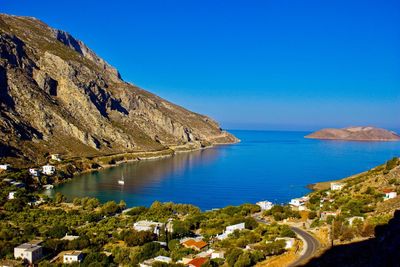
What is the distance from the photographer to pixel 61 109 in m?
103

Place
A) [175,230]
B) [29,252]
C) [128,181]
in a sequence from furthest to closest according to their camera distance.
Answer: [128,181] → [175,230] → [29,252]

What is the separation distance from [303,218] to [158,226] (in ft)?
42.1

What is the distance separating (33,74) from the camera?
345 ft

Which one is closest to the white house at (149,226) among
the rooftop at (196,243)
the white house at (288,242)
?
the rooftop at (196,243)

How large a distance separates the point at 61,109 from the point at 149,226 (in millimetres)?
77194

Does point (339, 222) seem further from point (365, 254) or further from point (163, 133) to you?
point (163, 133)

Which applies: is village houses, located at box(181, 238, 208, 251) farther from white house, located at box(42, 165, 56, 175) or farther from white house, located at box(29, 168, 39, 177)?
white house, located at box(42, 165, 56, 175)

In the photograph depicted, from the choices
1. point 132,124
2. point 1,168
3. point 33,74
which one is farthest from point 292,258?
point 132,124

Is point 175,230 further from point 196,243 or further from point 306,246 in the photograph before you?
point 306,246

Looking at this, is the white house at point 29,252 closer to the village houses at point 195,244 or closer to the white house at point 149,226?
the white house at point 149,226

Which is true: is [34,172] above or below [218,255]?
above

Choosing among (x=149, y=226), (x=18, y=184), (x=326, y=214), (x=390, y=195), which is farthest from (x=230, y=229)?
(x=18, y=184)

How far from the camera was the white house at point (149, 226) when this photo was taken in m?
32.5

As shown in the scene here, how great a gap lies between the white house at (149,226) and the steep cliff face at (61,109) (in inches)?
1785
